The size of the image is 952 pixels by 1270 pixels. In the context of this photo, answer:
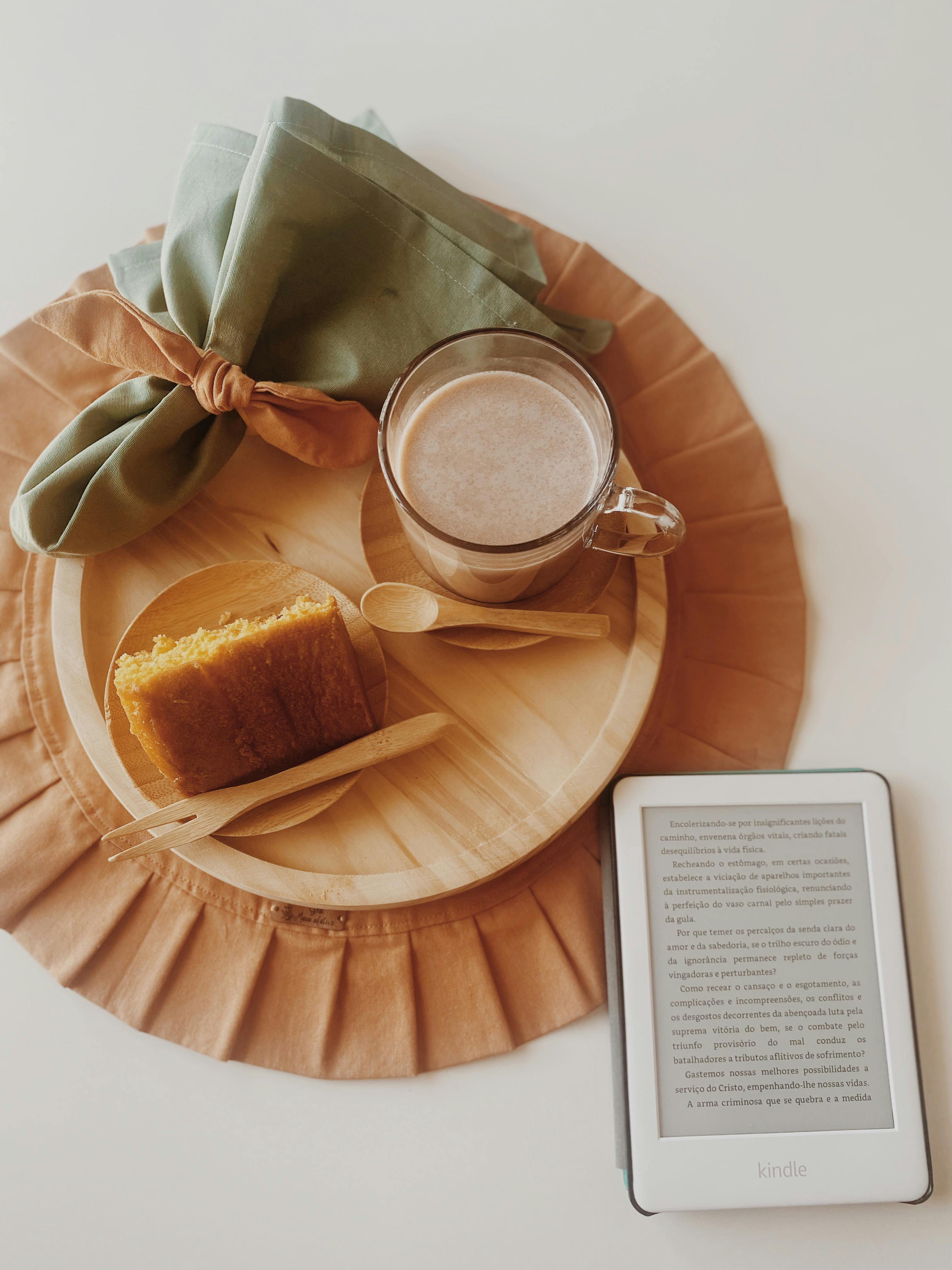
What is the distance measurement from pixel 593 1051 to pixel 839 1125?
0.25 m

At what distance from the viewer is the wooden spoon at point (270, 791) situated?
84 cm

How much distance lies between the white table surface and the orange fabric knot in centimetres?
38

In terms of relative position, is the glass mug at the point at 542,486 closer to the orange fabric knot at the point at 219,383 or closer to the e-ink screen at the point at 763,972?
the orange fabric knot at the point at 219,383

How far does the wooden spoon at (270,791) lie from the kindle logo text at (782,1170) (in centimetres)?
54

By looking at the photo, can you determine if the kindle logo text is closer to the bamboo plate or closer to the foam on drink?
the bamboo plate

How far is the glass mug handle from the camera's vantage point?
2.72 ft

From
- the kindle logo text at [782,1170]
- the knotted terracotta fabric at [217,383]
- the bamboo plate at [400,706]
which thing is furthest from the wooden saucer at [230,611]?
the kindle logo text at [782,1170]

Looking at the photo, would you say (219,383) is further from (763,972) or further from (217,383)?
(763,972)

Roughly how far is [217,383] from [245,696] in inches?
12.5

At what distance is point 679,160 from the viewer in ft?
3.74

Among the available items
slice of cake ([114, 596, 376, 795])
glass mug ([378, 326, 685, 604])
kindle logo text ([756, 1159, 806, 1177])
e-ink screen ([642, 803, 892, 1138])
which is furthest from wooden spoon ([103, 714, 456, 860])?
kindle logo text ([756, 1159, 806, 1177])

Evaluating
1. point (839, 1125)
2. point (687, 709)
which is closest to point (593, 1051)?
point (839, 1125)

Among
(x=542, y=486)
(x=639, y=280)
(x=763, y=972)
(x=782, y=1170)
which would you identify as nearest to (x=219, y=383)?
(x=542, y=486)

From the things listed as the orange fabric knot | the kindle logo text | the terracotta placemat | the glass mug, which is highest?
the orange fabric knot
